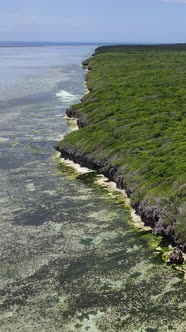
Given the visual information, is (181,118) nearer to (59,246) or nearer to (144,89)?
(144,89)

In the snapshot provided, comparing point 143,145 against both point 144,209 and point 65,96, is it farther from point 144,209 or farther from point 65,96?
point 65,96


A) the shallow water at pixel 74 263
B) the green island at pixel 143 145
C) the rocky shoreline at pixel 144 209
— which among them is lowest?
the shallow water at pixel 74 263

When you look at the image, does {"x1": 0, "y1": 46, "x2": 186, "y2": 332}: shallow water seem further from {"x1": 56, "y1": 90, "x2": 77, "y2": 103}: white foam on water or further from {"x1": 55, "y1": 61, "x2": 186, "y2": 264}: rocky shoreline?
{"x1": 56, "y1": 90, "x2": 77, "y2": 103}: white foam on water

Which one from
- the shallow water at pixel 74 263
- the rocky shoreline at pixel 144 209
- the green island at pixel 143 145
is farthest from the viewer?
the green island at pixel 143 145

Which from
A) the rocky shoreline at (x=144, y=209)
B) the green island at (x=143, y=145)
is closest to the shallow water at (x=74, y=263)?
the rocky shoreline at (x=144, y=209)

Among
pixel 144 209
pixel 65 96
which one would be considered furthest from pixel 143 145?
pixel 65 96

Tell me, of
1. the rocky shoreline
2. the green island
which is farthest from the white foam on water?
the rocky shoreline

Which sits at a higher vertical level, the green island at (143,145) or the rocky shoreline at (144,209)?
the green island at (143,145)

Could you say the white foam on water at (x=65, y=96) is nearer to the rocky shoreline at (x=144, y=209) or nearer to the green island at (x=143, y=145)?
the green island at (x=143, y=145)

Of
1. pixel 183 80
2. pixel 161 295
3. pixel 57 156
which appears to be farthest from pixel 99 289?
pixel 183 80
